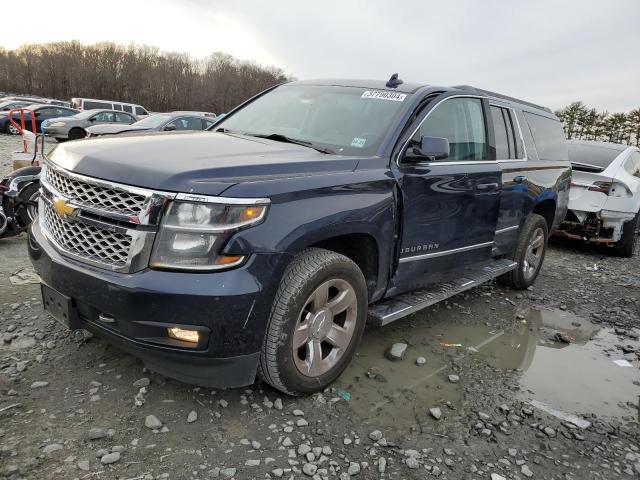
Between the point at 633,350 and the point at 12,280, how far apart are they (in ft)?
18.1

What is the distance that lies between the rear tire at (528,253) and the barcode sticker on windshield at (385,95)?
2400mm

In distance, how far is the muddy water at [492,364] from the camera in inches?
122

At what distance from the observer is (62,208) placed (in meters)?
2.64

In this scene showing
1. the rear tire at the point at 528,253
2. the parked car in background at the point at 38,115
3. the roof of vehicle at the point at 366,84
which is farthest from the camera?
the parked car in background at the point at 38,115

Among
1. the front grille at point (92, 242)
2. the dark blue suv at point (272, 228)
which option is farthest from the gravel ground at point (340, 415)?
the front grille at point (92, 242)

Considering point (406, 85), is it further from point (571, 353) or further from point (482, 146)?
point (571, 353)

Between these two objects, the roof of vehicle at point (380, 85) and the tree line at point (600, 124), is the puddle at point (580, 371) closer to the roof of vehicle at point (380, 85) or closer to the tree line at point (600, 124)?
the roof of vehicle at point (380, 85)

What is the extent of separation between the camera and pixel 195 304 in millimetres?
2289

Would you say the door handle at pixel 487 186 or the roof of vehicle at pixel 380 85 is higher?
the roof of vehicle at pixel 380 85

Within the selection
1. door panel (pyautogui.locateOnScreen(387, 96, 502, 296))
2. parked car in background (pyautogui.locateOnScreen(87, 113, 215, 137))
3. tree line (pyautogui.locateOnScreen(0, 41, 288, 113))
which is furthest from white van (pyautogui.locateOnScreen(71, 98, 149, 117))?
tree line (pyautogui.locateOnScreen(0, 41, 288, 113))

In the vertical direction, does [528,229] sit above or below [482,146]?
below

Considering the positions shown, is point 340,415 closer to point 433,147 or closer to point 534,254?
point 433,147

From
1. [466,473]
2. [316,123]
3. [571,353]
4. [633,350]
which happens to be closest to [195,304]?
[466,473]

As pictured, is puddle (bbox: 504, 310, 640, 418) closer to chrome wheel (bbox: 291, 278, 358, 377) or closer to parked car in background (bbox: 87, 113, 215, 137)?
chrome wheel (bbox: 291, 278, 358, 377)
